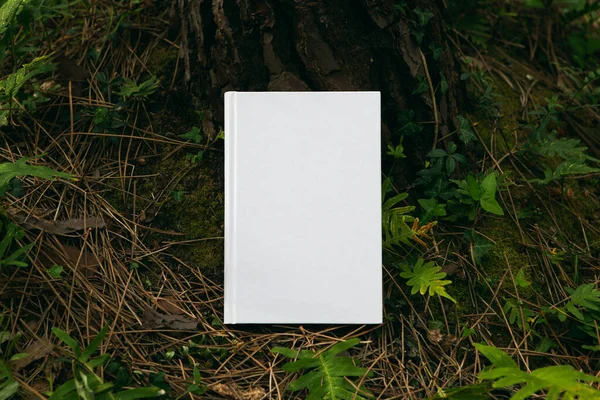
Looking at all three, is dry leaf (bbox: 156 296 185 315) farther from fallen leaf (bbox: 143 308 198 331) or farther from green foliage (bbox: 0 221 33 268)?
green foliage (bbox: 0 221 33 268)

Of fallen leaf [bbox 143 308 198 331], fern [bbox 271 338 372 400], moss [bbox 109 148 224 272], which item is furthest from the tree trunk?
fern [bbox 271 338 372 400]

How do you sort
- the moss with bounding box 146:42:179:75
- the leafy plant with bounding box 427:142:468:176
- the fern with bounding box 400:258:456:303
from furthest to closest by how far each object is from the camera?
the moss with bounding box 146:42:179:75 < the leafy plant with bounding box 427:142:468:176 < the fern with bounding box 400:258:456:303

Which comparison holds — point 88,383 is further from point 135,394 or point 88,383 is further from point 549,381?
point 549,381

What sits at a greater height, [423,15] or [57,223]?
[423,15]

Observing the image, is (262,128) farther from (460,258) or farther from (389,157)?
(460,258)

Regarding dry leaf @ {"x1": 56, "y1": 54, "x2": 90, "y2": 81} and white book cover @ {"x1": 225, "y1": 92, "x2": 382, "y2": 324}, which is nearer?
white book cover @ {"x1": 225, "y1": 92, "x2": 382, "y2": 324}

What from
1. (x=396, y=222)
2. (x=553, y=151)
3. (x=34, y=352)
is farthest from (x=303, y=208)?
(x=553, y=151)

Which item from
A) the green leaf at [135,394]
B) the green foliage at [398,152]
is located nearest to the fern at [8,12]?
the green leaf at [135,394]
